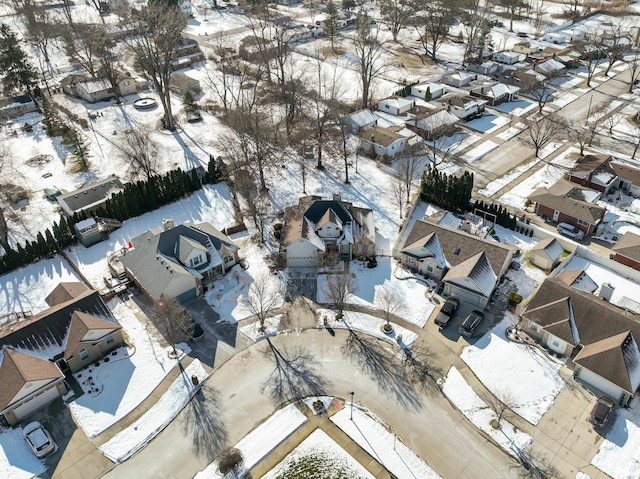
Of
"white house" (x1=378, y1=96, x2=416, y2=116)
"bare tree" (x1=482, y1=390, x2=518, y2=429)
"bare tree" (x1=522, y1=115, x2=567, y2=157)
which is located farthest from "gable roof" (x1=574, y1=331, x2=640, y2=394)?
"white house" (x1=378, y1=96, x2=416, y2=116)

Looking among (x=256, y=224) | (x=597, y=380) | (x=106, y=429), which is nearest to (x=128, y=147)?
(x=256, y=224)

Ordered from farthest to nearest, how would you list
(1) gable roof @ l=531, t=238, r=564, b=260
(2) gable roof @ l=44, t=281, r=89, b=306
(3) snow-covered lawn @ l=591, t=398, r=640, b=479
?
(1) gable roof @ l=531, t=238, r=564, b=260 < (2) gable roof @ l=44, t=281, r=89, b=306 < (3) snow-covered lawn @ l=591, t=398, r=640, b=479

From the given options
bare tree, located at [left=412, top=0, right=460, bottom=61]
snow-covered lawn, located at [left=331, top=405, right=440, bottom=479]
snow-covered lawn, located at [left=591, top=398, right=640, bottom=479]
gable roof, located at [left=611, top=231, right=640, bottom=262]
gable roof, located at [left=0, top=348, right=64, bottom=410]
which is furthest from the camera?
bare tree, located at [left=412, top=0, right=460, bottom=61]

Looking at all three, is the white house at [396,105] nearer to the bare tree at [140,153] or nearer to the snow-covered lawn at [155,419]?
the bare tree at [140,153]

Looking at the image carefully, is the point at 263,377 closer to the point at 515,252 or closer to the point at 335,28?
the point at 515,252

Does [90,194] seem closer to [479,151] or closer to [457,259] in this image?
[457,259]

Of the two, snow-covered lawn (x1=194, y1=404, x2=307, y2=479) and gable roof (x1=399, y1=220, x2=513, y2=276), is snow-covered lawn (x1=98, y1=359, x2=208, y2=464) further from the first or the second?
gable roof (x1=399, y1=220, x2=513, y2=276)
